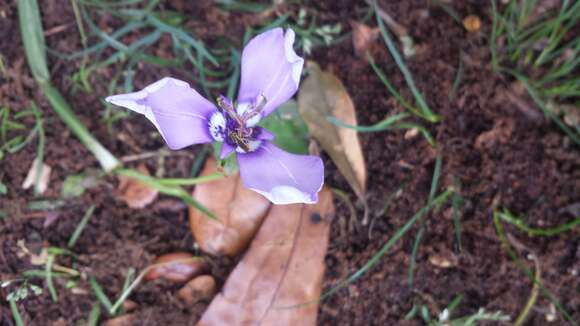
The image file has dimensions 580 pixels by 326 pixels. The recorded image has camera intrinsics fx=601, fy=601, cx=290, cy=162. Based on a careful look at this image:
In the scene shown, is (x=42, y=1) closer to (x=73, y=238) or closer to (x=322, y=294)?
(x=73, y=238)

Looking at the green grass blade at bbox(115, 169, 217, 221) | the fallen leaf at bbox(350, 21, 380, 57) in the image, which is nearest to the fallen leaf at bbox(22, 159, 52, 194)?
the green grass blade at bbox(115, 169, 217, 221)

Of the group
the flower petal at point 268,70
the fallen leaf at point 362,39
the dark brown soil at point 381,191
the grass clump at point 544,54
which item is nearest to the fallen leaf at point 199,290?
the dark brown soil at point 381,191

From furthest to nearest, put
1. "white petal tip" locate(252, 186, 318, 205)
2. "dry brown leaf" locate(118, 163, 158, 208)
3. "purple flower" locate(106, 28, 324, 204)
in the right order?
"dry brown leaf" locate(118, 163, 158, 208)
"purple flower" locate(106, 28, 324, 204)
"white petal tip" locate(252, 186, 318, 205)

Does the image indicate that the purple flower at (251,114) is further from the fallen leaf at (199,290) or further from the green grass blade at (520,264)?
the green grass blade at (520,264)

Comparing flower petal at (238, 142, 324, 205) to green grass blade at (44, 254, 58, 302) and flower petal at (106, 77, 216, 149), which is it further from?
green grass blade at (44, 254, 58, 302)

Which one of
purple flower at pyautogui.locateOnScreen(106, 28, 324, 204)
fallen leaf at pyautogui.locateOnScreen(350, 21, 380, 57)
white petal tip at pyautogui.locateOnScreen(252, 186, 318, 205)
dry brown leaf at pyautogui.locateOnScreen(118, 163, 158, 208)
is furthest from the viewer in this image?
fallen leaf at pyautogui.locateOnScreen(350, 21, 380, 57)

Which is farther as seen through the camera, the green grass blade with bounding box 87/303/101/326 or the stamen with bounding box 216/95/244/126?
the green grass blade with bounding box 87/303/101/326

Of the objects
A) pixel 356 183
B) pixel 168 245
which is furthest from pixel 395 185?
pixel 168 245
